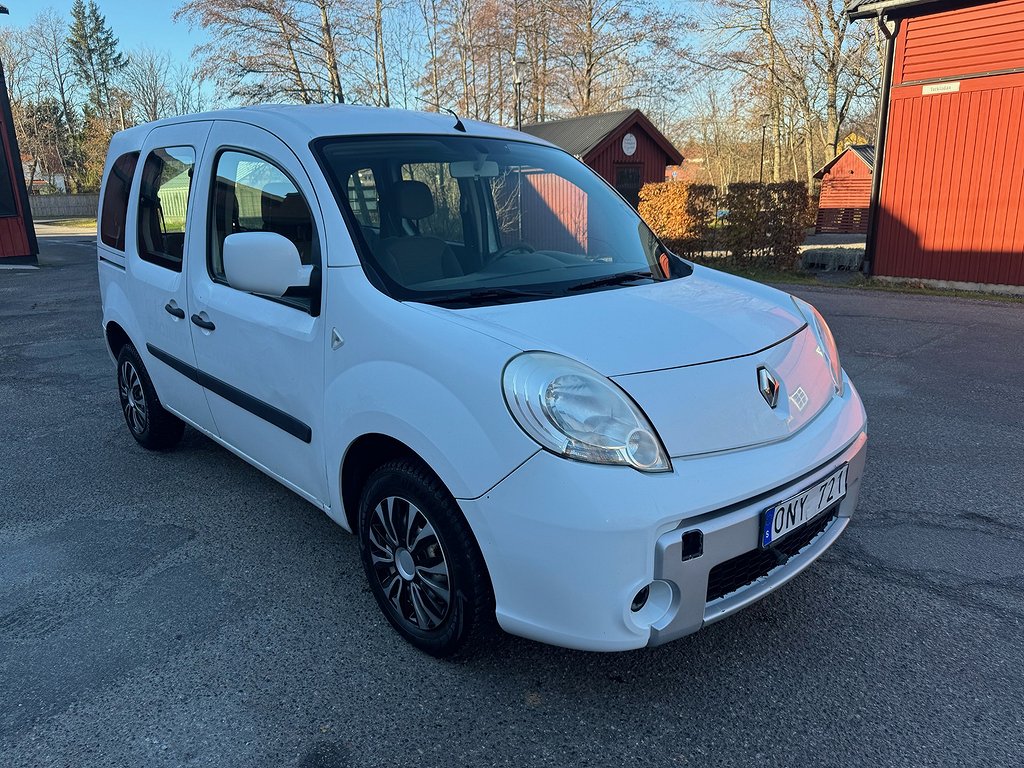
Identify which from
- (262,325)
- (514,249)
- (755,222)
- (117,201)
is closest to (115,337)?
(117,201)

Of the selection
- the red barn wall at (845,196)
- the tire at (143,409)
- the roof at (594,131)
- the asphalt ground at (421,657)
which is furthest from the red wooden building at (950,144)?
the red barn wall at (845,196)

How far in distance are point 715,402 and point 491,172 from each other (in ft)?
5.34

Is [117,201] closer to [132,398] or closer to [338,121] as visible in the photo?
[132,398]

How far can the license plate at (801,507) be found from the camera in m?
2.16

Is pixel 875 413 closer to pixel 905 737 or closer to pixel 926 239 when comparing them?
pixel 905 737

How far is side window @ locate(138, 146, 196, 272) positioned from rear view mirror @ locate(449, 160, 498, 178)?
130 cm

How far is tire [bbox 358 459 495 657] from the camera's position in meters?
2.23

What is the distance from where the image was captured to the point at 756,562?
225cm

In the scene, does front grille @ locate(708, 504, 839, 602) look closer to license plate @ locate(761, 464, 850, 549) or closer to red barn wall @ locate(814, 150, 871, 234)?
license plate @ locate(761, 464, 850, 549)

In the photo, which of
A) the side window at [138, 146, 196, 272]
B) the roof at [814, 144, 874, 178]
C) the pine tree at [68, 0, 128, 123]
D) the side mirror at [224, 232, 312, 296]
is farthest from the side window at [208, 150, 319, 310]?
the pine tree at [68, 0, 128, 123]

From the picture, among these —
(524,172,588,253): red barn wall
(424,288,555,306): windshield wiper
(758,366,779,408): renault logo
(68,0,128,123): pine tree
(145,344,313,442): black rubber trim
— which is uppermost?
(68,0,128,123): pine tree

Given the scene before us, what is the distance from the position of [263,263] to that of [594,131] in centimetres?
2454

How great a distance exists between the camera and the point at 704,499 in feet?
6.61

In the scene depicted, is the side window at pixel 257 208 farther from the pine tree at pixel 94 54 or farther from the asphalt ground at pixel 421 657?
the pine tree at pixel 94 54
